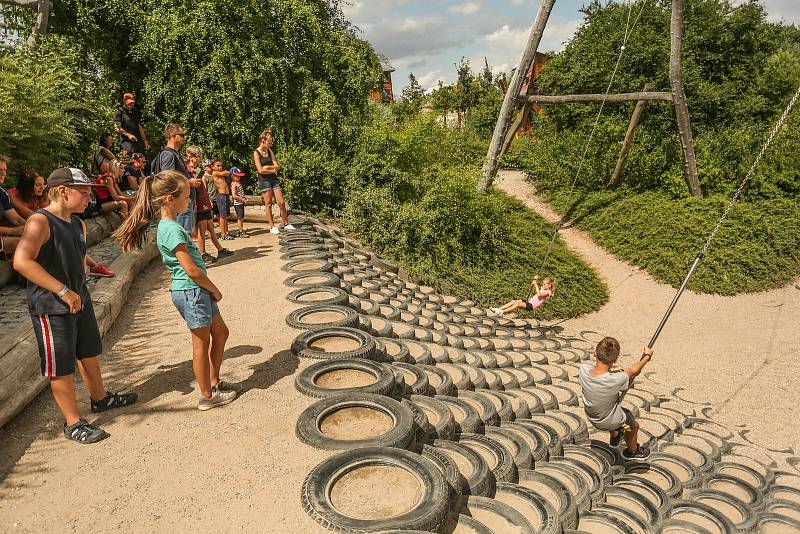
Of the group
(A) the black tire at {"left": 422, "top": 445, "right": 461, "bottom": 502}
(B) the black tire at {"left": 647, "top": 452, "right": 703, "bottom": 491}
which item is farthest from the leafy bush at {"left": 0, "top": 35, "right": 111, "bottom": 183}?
(B) the black tire at {"left": 647, "top": 452, "right": 703, "bottom": 491}

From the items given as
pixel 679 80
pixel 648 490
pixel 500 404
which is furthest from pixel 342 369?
pixel 679 80

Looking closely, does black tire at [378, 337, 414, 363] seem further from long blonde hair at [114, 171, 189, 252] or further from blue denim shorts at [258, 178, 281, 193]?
blue denim shorts at [258, 178, 281, 193]

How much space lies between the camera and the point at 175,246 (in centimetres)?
352

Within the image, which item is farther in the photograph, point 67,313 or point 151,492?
point 67,313

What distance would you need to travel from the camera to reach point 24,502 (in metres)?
3.03

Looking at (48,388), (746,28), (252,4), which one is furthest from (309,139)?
(746,28)

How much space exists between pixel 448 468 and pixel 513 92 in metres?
11.9

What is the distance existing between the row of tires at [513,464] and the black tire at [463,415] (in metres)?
0.02

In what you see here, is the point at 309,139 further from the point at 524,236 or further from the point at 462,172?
the point at 524,236

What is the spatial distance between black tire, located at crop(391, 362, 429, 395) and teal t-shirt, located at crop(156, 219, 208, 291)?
219 centimetres

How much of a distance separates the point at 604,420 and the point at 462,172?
8726 millimetres

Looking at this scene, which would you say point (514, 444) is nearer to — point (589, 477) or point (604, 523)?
point (589, 477)

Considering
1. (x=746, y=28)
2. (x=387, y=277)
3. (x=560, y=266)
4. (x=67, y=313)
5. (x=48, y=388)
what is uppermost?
(x=746, y=28)

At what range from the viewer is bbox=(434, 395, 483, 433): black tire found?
4539 mm
